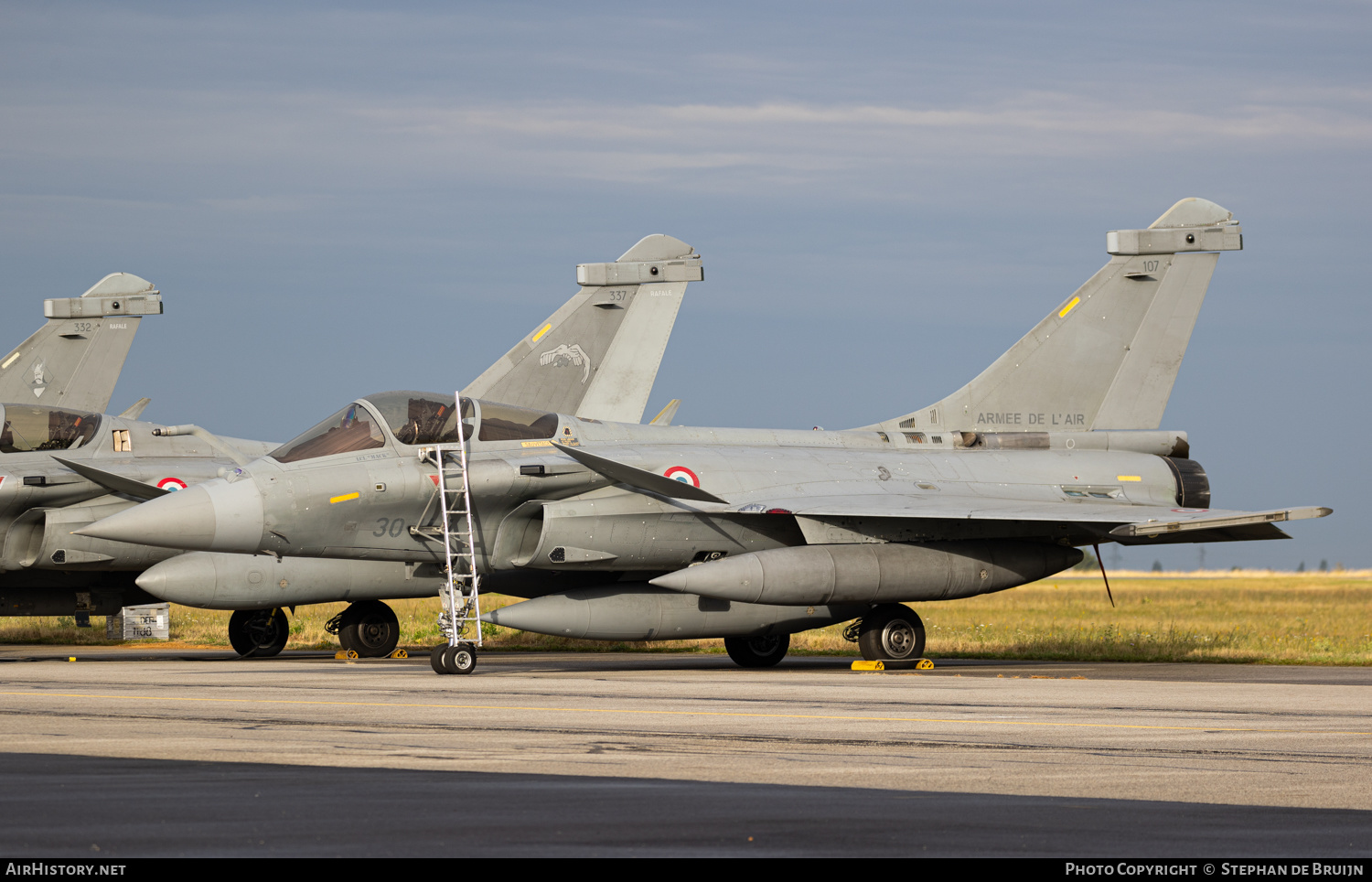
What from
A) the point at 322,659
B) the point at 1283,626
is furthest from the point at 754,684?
the point at 1283,626

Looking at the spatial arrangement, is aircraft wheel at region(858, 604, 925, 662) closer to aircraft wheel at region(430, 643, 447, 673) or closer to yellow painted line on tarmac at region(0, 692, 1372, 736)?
aircraft wheel at region(430, 643, 447, 673)

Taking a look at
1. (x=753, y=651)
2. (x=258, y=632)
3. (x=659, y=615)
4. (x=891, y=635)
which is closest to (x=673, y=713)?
(x=659, y=615)

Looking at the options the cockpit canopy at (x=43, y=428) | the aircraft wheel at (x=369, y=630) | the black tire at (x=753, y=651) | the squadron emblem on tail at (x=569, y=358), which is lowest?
the black tire at (x=753, y=651)

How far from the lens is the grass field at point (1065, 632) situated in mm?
22125

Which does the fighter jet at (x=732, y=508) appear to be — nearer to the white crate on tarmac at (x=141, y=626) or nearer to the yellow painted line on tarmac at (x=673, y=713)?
the yellow painted line on tarmac at (x=673, y=713)

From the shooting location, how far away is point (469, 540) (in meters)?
16.6

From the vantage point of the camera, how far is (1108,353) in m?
21.0

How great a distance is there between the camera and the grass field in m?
22.1

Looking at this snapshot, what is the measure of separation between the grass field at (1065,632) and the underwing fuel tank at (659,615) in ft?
15.3

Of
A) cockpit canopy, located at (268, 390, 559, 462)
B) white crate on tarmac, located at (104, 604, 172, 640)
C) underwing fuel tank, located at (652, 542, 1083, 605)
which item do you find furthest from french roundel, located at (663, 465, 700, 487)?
white crate on tarmac, located at (104, 604, 172, 640)

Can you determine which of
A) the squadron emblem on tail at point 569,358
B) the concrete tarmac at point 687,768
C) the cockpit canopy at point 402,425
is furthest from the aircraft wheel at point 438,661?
the squadron emblem on tail at point 569,358

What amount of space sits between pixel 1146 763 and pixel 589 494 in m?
9.58

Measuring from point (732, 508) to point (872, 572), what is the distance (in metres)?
1.63

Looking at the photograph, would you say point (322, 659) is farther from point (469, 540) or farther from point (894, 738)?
point (894, 738)
